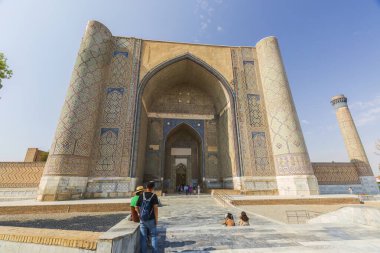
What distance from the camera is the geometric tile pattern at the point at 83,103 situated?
803 cm

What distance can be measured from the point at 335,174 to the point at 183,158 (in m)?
10.2

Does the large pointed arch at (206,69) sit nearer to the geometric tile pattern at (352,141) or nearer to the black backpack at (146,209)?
the black backpack at (146,209)

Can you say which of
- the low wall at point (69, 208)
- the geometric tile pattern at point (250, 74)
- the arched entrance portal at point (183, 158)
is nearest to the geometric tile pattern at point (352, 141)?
the geometric tile pattern at point (250, 74)

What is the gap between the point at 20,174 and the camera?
934cm

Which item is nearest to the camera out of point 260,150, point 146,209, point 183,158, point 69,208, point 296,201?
point 146,209

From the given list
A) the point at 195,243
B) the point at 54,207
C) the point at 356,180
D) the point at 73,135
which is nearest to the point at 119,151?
the point at 73,135

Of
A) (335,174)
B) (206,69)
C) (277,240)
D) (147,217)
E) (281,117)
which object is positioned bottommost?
(277,240)

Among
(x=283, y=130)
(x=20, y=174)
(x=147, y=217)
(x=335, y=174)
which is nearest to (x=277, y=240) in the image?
(x=147, y=217)

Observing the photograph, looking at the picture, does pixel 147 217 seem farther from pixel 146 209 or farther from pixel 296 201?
pixel 296 201

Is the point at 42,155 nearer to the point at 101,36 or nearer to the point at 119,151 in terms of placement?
the point at 119,151

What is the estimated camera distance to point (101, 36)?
1065 centimetres

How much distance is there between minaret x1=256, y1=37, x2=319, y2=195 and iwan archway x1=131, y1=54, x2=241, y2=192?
7.32 feet

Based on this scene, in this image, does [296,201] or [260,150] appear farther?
[260,150]

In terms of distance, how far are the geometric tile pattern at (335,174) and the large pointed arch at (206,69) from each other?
228 inches
